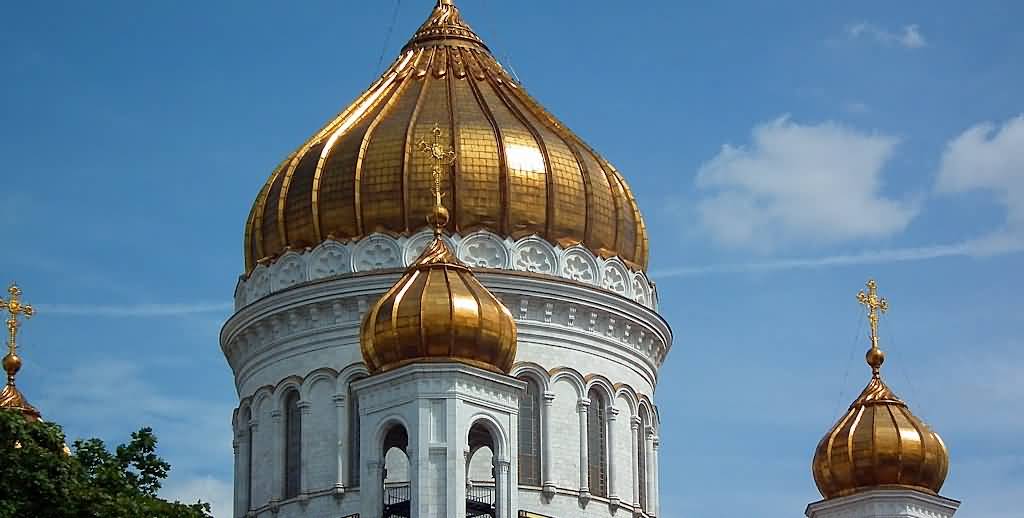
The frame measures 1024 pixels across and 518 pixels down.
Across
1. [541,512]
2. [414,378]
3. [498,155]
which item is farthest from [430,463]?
[498,155]

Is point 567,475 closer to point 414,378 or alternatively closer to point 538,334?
point 538,334

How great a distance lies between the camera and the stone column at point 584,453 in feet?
136

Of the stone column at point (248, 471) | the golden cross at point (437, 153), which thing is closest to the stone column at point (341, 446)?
the stone column at point (248, 471)

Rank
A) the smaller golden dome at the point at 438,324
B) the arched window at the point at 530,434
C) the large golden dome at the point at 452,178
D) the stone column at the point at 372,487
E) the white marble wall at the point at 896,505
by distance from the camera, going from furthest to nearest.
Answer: the large golden dome at the point at 452,178, the white marble wall at the point at 896,505, the arched window at the point at 530,434, the smaller golden dome at the point at 438,324, the stone column at the point at 372,487

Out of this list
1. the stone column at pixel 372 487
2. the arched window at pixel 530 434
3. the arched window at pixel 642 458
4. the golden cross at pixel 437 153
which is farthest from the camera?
the arched window at pixel 642 458

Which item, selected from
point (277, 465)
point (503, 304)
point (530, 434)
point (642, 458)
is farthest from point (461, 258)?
point (642, 458)

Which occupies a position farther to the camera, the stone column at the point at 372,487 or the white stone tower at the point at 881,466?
the white stone tower at the point at 881,466

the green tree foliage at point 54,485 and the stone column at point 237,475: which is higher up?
the stone column at point 237,475

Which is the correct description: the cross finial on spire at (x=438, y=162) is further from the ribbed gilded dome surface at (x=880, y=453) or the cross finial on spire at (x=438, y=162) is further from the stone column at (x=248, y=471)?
the ribbed gilded dome surface at (x=880, y=453)

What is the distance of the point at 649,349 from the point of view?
43.6 m

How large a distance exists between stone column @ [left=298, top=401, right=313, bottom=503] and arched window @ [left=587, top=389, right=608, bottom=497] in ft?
13.7

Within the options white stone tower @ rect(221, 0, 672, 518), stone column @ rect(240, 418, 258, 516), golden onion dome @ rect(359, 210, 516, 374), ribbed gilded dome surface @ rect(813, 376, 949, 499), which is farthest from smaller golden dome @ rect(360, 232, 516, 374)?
ribbed gilded dome surface @ rect(813, 376, 949, 499)

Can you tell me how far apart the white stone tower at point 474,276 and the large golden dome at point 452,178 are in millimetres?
34

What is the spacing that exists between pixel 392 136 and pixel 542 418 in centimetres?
507
